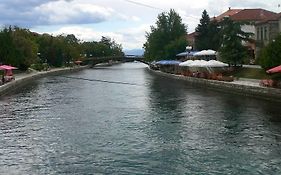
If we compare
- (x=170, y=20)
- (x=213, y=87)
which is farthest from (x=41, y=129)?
(x=170, y=20)

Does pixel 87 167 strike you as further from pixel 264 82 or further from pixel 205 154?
pixel 264 82

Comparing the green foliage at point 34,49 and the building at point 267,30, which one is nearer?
the building at point 267,30

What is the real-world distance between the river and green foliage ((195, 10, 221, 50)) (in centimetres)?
4282

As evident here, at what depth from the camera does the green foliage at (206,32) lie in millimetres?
79556

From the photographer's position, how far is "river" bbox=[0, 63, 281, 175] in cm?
1727

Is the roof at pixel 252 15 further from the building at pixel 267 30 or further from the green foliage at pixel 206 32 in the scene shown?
the building at pixel 267 30

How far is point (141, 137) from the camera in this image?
73.6ft

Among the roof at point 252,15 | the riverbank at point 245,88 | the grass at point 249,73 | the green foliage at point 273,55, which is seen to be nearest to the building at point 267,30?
the grass at point 249,73

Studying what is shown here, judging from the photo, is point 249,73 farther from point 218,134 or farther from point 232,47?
point 218,134

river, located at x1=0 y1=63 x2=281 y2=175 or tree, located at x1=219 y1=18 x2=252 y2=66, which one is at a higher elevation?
tree, located at x1=219 y1=18 x2=252 y2=66

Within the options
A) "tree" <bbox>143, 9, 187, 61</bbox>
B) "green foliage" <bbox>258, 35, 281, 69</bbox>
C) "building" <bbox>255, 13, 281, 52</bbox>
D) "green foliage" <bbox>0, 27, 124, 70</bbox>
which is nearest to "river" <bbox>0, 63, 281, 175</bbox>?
"green foliage" <bbox>258, 35, 281, 69</bbox>

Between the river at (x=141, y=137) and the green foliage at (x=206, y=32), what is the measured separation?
141 feet

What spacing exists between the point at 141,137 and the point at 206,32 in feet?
199

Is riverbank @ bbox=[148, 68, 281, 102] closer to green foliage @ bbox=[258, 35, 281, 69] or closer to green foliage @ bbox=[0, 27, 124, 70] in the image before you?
green foliage @ bbox=[258, 35, 281, 69]
